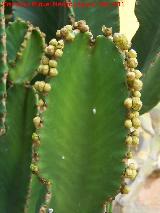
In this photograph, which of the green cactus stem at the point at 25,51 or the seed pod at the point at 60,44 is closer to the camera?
the seed pod at the point at 60,44

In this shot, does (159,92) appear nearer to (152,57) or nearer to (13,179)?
(152,57)

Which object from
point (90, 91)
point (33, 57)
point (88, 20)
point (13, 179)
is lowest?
point (13, 179)

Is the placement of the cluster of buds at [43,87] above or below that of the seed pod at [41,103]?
above

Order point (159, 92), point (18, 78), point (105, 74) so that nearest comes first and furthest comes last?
point (105, 74) < point (18, 78) < point (159, 92)

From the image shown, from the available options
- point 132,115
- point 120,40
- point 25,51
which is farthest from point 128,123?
point 25,51

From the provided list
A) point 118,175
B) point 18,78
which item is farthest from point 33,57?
point 118,175

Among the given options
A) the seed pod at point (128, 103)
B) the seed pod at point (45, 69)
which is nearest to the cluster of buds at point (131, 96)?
the seed pod at point (128, 103)

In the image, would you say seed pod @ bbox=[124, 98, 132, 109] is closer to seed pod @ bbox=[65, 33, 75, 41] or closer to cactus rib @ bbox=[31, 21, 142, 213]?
cactus rib @ bbox=[31, 21, 142, 213]

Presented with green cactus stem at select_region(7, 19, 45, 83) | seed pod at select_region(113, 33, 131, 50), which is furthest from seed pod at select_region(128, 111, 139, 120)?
green cactus stem at select_region(7, 19, 45, 83)

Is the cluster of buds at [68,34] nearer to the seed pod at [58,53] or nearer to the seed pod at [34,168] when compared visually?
the seed pod at [58,53]
